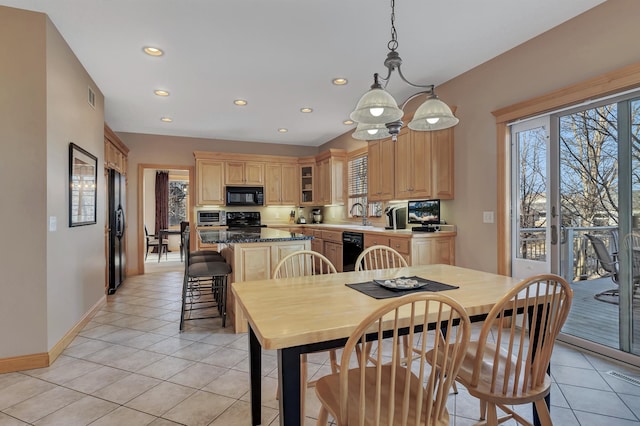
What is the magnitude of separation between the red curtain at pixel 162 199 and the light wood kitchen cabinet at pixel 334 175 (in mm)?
5435

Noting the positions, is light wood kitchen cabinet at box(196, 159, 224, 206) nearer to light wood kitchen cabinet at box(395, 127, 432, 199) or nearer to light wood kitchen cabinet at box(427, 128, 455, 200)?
light wood kitchen cabinet at box(395, 127, 432, 199)

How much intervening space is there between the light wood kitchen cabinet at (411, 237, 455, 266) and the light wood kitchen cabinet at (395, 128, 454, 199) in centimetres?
51

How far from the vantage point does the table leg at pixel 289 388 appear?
1142 millimetres

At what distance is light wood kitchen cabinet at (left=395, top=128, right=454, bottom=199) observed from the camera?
150 inches

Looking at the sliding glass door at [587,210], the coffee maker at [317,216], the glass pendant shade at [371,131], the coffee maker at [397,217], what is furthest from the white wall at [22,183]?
the coffee maker at [317,216]

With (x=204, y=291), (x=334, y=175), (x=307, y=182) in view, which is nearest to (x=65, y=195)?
(x=204, y=291)

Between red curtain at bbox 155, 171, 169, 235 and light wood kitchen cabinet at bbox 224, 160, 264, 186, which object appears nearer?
light wood kitchen cabinet at bbox 224, 160, 264, 186

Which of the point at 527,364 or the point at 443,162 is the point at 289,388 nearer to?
the point at 527,364

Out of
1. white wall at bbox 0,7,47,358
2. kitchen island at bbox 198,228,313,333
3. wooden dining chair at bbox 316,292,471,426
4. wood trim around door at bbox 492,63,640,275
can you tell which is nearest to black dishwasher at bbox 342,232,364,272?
kitchen island at bbox 198,228,313,333

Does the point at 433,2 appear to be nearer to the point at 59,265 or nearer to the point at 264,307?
the point at 264,307

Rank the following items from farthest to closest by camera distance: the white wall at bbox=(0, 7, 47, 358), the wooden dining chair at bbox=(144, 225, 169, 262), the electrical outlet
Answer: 1. the wooden dining chair at bbox=(144, 225, 169, 262)
2. the electrical outlet
3. the white wall at bbox=(0, 7, 47, 358)

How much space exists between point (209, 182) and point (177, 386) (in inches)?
182

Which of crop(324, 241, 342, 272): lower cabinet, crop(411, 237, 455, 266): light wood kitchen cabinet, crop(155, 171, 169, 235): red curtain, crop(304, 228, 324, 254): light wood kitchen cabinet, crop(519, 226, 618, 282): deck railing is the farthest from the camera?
crop(155, 171, 169, 235): red curtain

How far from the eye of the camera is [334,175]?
630 centimetres
